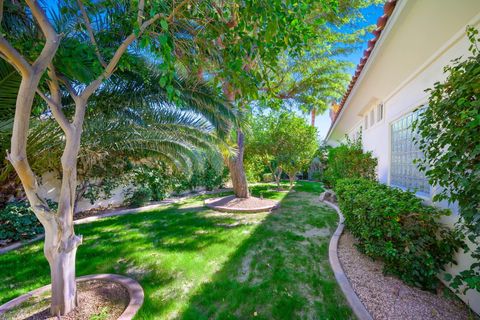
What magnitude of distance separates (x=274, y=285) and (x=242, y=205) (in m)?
5.69

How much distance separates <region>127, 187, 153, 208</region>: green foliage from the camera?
1074cm

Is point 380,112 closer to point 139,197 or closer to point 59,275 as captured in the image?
point 59,275

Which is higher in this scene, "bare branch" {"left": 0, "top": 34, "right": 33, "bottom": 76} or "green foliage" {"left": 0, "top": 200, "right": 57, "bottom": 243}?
"bare branch" {"left": 0, "top": 34, "right": 33, "bottom": 76}

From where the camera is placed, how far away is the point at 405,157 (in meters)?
5.63

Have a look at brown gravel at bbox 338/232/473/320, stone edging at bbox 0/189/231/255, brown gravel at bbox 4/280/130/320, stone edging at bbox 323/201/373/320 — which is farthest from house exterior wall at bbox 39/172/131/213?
brown gravel at bbox 338/232/473/320

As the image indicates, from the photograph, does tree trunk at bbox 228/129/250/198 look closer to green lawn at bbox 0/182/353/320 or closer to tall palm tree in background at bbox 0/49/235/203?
tall palm tree in background at bbox 0/49/235/203

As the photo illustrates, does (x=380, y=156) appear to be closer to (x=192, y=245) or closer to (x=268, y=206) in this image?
(x=268, y=206)

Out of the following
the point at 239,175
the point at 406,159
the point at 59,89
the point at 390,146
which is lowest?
the point at 239,175

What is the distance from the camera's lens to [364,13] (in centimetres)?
989

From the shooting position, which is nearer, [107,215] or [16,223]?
[16,223]

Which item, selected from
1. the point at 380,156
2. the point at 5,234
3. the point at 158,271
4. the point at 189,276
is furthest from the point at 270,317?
the point at 5,234

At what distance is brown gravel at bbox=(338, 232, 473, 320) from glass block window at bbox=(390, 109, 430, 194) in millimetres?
2070

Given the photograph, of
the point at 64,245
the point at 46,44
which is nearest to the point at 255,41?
the point at 46,44

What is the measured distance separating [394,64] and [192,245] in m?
6.36
